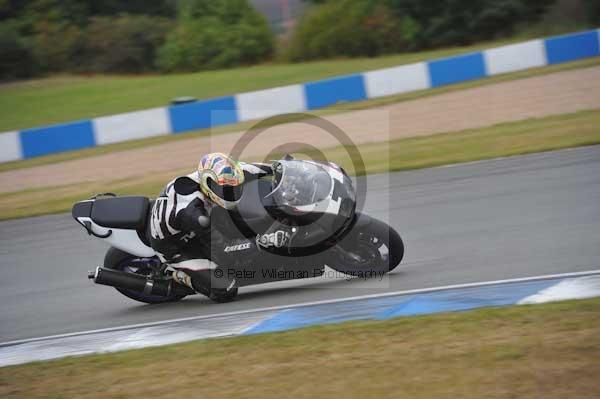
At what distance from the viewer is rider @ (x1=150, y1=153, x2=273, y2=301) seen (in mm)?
6344

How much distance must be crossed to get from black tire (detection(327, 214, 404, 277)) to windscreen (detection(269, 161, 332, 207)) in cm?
51

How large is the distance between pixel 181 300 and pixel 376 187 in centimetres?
428

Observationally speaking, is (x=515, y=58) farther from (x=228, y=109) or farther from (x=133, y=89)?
(x=133, y=89)

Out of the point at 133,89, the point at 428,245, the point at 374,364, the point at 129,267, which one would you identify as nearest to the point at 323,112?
the point at 133,89

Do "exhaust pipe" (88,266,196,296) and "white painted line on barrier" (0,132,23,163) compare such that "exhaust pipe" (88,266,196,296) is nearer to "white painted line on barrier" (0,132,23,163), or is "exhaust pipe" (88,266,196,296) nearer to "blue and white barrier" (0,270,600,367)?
"blue and white barrier" (0,270,600,367)

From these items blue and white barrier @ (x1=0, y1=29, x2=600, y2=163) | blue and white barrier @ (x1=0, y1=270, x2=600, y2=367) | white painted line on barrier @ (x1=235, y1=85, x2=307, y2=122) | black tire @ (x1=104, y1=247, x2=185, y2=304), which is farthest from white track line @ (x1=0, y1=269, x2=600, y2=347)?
white painted line on barrier @ (x1=235, y1=85, x2=307, y2=122)

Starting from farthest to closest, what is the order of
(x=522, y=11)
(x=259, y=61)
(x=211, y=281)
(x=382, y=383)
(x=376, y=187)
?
(x=259, y=61)
(x=522, y=11)
(x=376, y=187)
(x=211, y=281)
(x=382, y=383)

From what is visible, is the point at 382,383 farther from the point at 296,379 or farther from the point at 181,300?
the point at 181,300

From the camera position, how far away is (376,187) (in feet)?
36.0

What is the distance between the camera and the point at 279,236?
244 inches

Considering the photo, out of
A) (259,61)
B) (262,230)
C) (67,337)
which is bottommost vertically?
(67,337)

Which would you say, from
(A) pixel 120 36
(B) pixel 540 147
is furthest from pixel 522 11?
(B) pixel 540 147

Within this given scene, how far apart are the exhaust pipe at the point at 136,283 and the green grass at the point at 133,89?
15156 millimetres

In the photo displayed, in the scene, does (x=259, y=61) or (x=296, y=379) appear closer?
(x=296, y=379)
